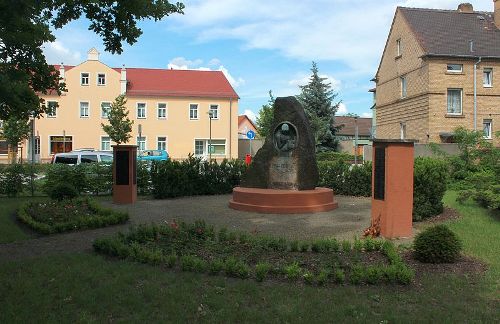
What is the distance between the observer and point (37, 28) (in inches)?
323

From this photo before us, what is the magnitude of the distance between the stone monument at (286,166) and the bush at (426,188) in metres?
2.88

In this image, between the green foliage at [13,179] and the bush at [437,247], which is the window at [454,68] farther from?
the bush at [437,247]

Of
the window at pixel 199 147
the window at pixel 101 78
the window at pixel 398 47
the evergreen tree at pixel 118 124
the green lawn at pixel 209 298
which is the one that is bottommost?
the green lawn at pixel 209 298

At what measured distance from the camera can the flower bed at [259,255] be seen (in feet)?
20.9

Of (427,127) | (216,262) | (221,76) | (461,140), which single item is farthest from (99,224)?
(221,76)

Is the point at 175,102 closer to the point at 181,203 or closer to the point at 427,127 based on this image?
the point at 427,127

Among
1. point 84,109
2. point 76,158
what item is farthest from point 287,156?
point 84,109

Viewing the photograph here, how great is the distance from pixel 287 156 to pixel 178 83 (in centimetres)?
4001

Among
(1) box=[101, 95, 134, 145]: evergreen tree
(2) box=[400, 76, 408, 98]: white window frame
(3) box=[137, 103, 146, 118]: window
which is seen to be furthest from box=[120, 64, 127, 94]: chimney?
(2) box=[400, 76, 408, 98]: white window frame

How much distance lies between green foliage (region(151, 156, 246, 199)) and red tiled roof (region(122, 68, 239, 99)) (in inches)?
1321

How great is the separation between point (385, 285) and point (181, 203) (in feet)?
32.9

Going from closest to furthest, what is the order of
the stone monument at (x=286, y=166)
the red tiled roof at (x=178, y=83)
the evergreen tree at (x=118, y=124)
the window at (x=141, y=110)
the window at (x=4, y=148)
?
the stone monument at (x=286, y=166) < the evergreen tree at (x=118, y=124) < the window at (x=4, y=148) < the window at (x=141, y=110) < the red tiled roof at (x=178, y=83)

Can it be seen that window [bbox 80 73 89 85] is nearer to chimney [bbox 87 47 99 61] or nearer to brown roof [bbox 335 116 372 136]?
chimney [bbox 87 47 99 61]

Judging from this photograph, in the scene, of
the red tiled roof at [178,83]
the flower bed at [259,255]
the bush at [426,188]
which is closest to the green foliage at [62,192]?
the flower bed at [259,255]
